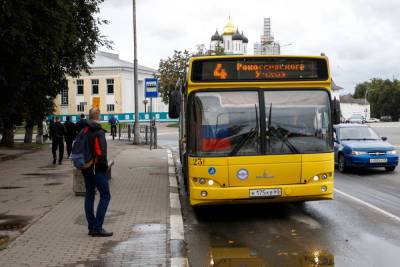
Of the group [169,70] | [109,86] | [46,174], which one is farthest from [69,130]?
[109,86]

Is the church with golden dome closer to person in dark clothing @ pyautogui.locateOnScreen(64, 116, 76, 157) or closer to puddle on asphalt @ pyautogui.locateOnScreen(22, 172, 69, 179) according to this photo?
person in dark clothing @ pyautogui.locateOnScreen(64, 116, 76, 157)

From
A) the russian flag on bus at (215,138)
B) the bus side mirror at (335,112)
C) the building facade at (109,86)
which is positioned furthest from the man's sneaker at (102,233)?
the building facade at (109,86)

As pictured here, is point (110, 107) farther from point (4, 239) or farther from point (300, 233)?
point (300, 233)

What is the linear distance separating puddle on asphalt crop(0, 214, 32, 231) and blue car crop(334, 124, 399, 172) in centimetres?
1050

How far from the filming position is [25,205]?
452 inches

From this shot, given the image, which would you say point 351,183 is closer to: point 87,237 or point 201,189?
point 201,189

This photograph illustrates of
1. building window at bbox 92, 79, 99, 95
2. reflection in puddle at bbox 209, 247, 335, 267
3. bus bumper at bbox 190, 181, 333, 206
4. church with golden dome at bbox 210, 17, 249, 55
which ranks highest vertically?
church with golden dome at bbox 210, 17, 249, 55

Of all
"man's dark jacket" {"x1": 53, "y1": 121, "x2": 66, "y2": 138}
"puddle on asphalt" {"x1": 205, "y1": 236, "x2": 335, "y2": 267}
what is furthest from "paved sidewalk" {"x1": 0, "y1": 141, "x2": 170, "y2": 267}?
"man's dark jacket" {"x1": 53, "y1": 121, "x2": 66, "y2": 138}

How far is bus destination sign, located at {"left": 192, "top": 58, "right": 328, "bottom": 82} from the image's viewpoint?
983 cm

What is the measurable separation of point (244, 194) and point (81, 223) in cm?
267

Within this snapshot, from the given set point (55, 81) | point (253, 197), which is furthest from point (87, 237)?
point (55, 81)

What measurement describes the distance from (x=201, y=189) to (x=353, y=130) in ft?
35.7

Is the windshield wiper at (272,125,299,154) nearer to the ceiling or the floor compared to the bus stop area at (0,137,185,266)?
nearer to the ceiling

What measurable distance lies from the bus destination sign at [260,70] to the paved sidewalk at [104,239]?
2536mm
